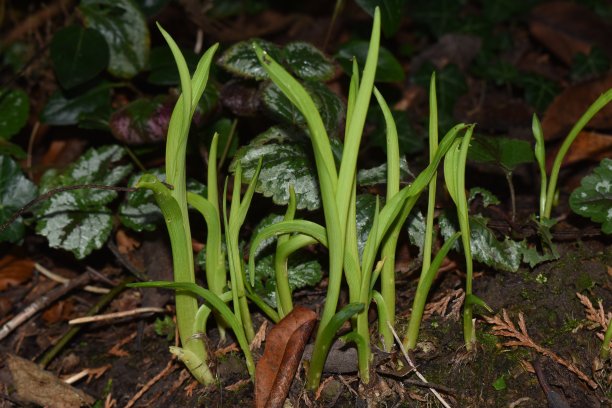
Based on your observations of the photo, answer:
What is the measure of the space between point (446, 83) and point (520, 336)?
4.68 ft

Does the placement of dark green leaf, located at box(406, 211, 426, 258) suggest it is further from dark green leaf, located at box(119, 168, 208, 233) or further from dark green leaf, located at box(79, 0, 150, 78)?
dark green leaf, located at box(79, 0, 150, 78)

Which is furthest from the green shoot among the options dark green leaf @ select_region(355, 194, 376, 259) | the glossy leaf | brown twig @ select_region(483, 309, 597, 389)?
the glossy leaf

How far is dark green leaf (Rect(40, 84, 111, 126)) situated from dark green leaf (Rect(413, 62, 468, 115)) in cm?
120

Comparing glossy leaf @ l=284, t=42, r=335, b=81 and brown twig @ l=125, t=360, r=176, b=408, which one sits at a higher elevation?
glossy leaf @ l=284, t=42, r=335, b=81

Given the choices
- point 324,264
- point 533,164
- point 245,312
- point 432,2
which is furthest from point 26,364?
point 432,2

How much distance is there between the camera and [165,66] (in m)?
2.14

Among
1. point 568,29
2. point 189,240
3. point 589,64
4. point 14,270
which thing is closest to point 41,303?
point 14,270

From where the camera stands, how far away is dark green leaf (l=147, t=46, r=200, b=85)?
6.83ft

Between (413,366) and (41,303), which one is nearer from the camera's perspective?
(413,366)

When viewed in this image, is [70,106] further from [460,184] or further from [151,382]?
[460,184]

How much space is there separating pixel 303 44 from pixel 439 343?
918 mm

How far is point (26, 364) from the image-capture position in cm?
170

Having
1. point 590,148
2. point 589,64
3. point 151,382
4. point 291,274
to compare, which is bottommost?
point 589,64

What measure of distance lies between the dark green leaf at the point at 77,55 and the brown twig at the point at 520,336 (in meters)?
1.39
